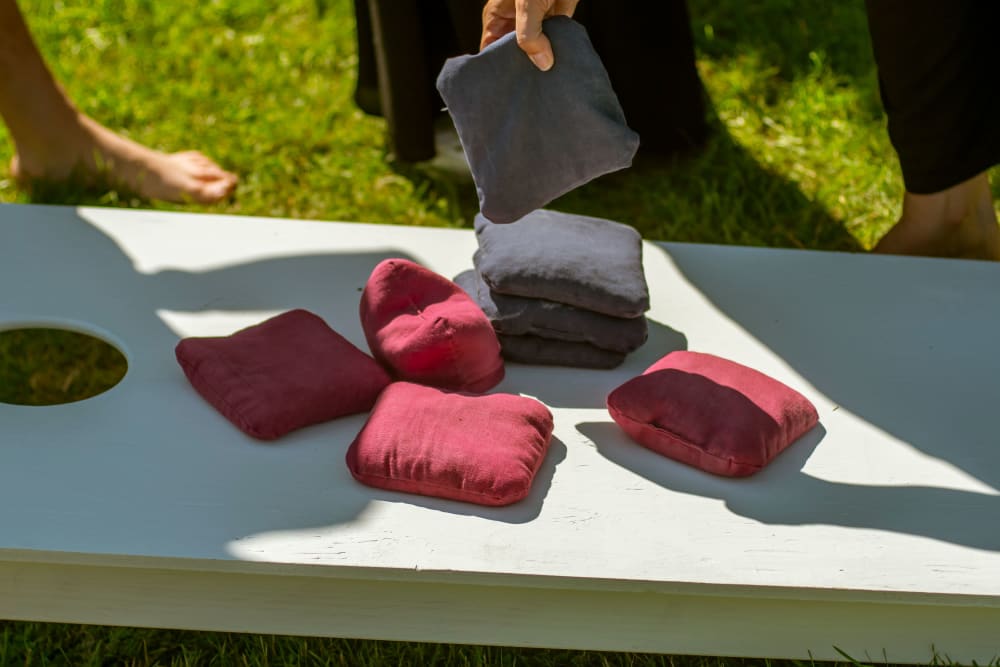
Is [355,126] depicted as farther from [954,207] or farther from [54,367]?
[954,207]

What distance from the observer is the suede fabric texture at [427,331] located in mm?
1525

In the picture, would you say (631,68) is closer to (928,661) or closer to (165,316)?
(165,316)

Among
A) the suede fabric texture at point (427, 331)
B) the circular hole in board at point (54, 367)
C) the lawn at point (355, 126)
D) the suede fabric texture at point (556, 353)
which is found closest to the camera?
the suede fabric texture at point (427, 331)

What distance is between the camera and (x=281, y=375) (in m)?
1.49

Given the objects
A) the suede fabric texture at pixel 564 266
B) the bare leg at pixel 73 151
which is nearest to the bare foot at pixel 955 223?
the suede fabric texture at pixel 564 266

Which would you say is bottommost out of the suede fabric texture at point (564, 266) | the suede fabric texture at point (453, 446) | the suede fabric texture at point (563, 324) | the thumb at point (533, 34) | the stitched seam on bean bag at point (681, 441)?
the stitched seam on bean bag at point (681, 441)

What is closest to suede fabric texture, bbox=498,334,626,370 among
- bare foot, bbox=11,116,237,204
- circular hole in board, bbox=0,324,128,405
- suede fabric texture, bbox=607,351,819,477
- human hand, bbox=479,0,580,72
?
suede fabric texture, bbox=607,351,819,477

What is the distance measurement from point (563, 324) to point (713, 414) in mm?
271

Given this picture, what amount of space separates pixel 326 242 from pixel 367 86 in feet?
2.44

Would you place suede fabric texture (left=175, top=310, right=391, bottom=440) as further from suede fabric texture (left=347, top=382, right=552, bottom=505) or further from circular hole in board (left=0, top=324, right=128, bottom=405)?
circular hole in board (left=0, top=324, right=128, bottom=405)

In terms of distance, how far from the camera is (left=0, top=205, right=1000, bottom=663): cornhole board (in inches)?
50.2

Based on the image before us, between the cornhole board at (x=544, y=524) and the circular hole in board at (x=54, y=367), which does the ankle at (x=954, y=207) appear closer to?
the cornhole board at (x=544, y=524)

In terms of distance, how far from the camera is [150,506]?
132 cm

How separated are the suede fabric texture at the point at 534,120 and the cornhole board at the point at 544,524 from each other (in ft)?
0.92
